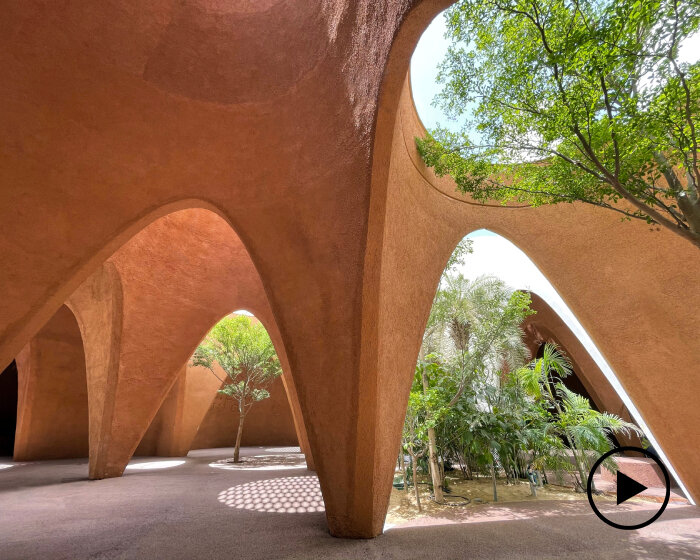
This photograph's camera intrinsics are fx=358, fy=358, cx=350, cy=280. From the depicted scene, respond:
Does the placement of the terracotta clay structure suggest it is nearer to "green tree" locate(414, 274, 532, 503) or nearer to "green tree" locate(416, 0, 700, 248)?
"green tree" locate(416, 0, 700, 248)

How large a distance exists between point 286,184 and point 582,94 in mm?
3765

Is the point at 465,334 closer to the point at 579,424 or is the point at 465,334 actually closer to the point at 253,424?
the point at 579,424

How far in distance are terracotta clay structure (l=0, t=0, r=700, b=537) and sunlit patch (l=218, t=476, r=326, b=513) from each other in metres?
1.89

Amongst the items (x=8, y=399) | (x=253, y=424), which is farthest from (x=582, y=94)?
(x=8, y=399)

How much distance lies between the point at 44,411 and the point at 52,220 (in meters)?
12.0

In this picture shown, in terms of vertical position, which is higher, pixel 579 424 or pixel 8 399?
pixel 8 399

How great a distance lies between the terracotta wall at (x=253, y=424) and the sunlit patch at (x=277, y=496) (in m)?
11.0

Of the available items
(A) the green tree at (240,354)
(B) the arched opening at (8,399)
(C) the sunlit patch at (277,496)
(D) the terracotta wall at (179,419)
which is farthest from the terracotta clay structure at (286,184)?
(B) the arched opening at (8,399)

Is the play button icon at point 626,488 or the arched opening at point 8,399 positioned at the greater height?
the arched opening at point 8,399

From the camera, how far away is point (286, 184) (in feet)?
16.9

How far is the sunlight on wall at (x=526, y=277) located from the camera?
7.38 metres

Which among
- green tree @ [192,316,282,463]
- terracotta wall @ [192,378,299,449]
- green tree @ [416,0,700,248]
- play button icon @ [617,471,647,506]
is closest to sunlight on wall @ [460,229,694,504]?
green tree @ [416,0,700,248]

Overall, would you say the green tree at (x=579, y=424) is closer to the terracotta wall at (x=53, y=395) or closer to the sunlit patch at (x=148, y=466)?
the sunlit patch at (x=148, y=466)

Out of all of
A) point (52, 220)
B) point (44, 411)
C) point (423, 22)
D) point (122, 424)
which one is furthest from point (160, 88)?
point (44, 411)
